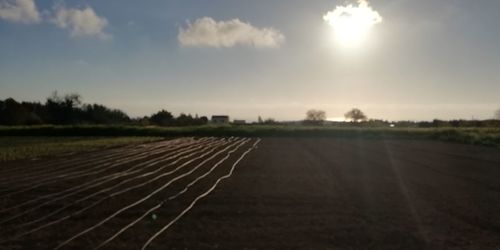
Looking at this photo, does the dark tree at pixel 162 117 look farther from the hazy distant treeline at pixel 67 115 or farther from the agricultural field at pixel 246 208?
the agricultural field at pixel 246 208

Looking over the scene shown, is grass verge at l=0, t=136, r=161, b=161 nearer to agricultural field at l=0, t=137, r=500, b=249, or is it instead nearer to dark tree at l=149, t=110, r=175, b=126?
agricultural field at l=0, t=137, r=500, b=249

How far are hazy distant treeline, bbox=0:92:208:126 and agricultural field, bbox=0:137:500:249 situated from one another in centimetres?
5976

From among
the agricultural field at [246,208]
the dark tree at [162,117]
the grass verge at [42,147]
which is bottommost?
the agricultural field at [246,208]

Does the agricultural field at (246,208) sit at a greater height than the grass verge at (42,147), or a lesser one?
lesser

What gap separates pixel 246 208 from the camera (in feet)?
29.7

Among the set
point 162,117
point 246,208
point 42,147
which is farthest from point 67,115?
point 246,208

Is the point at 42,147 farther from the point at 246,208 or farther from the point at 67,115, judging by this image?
the point at 67,115

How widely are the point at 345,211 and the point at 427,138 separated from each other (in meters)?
39.4

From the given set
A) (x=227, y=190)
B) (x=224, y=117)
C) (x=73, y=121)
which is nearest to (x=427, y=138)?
(x=227, y=190)

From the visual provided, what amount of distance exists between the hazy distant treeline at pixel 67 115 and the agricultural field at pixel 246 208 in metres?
59.8

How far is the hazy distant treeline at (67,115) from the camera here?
7169 cm

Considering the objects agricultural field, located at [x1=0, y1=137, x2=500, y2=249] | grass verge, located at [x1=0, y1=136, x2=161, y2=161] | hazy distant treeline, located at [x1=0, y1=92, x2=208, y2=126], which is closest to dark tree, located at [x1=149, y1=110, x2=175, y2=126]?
hazy distant treeline, located at [x1=0, y1=92, x2=208, y2=126]

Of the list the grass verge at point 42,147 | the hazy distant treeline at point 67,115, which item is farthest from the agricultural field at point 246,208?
the hazy distant treeline at point 67,115

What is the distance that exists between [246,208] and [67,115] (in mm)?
72535
